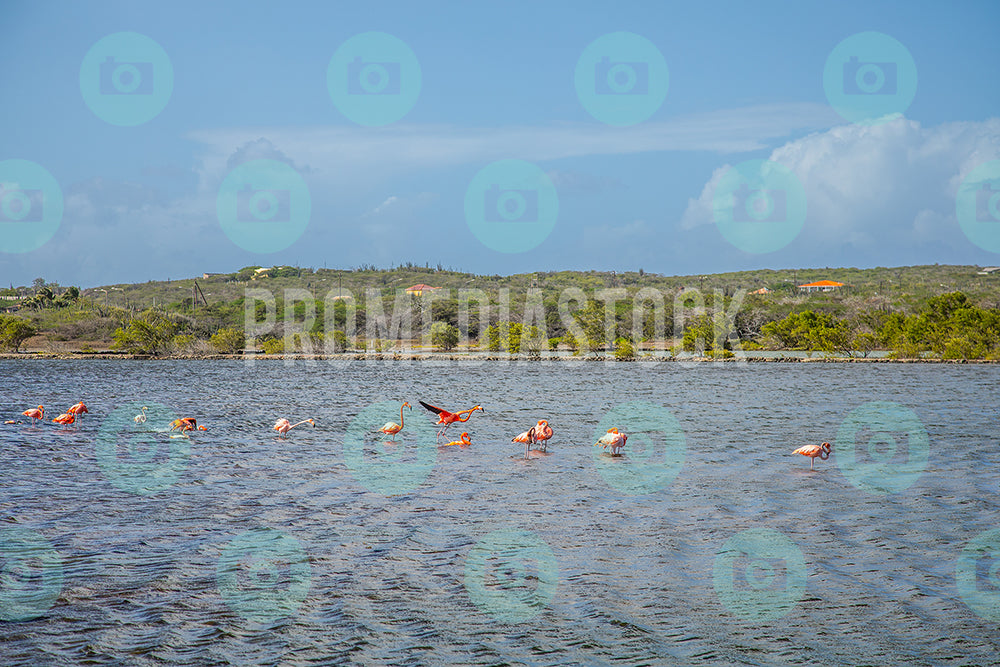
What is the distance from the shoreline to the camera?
57.9m

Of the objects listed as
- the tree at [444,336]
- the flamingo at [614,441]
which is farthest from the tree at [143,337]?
the flamingo at [614,441]

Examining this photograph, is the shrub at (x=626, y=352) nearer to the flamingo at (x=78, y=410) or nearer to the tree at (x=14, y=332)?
the flamingo at (x=78, y=410)

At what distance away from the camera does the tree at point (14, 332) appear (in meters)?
72.2

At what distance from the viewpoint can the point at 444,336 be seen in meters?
75.3

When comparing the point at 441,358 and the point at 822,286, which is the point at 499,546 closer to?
the point at 441,358

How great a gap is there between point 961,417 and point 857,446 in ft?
25.9

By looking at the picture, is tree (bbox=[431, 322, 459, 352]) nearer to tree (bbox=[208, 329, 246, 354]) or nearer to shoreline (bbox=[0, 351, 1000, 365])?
shoreline (bbox=[0, 351, 1000, 365])

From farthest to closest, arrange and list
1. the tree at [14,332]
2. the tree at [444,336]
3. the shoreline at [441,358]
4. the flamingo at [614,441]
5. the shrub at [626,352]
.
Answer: the tree at [444,336] → the tree at [14,332] → the shrub at [626,352] → the shoreline at [441,358] → the flamingo at [614,441]

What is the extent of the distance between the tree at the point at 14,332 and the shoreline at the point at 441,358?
128 cm

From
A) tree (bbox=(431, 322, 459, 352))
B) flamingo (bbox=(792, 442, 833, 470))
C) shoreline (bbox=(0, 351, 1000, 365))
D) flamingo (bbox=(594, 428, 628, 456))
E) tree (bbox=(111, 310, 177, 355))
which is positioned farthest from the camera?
tree (bbox=(431, 322, 459, 352))

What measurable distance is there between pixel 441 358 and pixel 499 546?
190 ft

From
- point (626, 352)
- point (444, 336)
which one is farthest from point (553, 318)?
point (626, 352)

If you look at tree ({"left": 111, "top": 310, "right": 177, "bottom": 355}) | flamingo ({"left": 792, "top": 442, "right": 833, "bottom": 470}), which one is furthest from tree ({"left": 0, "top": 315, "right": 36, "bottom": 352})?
flamingo ({"left": 792, "top": 442, "right": 833, "bottom": 470})

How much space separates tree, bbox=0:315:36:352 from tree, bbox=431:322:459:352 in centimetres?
3759
